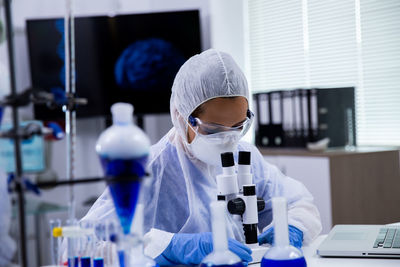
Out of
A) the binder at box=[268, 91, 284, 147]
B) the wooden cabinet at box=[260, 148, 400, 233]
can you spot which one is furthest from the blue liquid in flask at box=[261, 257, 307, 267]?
the binder at box=[268, 91, 284, 147]

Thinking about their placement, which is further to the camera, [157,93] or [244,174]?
[157,93]

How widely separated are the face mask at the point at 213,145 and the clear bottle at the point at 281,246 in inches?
19.5

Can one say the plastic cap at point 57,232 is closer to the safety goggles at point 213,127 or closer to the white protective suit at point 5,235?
the white protective suit at point 5,235

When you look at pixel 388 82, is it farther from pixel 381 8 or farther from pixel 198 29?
pixel 198 29

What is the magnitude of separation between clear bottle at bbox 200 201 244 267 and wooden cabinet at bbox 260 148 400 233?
65.0 inches

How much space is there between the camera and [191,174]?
1.69m

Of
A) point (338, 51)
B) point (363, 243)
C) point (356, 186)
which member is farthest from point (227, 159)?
point (338, 51)

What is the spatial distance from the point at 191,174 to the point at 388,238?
612mm

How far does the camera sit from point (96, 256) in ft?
3.58

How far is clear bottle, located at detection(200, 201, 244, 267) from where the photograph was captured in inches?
38.8

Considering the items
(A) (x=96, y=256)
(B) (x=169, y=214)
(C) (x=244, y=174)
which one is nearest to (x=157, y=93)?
(B) (x=169, y=214)

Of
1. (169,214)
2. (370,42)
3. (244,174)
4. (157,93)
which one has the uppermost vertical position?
(370,42)

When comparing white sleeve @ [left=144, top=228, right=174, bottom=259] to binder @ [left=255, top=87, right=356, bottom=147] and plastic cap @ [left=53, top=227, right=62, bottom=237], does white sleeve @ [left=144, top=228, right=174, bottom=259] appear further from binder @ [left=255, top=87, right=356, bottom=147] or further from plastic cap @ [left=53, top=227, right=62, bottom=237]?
binder @ [left=255, top=87, right=356, bottom=147]

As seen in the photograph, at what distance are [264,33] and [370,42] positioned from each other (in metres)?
0.87
